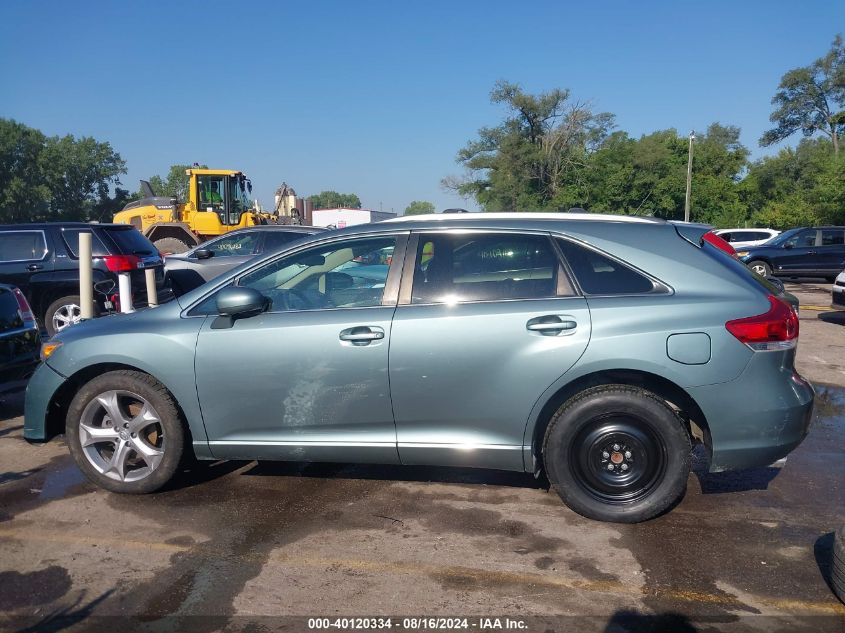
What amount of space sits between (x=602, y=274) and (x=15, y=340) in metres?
5.36

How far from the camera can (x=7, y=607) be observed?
10.5 feet

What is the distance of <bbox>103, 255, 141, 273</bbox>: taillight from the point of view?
10180 mm

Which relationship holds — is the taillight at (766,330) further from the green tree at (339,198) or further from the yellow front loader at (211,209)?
the green tree at (339,198)

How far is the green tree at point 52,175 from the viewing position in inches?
2432

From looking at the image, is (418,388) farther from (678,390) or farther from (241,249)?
(241,249)

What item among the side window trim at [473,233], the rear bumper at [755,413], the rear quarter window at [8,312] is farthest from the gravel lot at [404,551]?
the rear quarter window at [8,312]

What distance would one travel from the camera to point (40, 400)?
4562mm

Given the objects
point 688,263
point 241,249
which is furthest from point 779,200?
point 688,263

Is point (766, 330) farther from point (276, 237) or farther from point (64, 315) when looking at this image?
point (276, 237)

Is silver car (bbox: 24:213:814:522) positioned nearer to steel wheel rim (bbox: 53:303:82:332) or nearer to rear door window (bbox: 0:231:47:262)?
steel wheel rim (bbox: 53:303:82:332)

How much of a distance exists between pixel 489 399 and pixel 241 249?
10.1 meters

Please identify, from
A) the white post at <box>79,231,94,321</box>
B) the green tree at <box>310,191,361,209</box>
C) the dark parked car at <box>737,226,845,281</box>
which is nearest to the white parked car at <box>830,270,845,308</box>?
the dark parked car at <box>737,226,845,281</box>

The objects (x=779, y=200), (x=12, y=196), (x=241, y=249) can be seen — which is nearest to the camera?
(x=241, y=249)

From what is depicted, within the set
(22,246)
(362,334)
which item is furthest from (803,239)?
(362,334)
